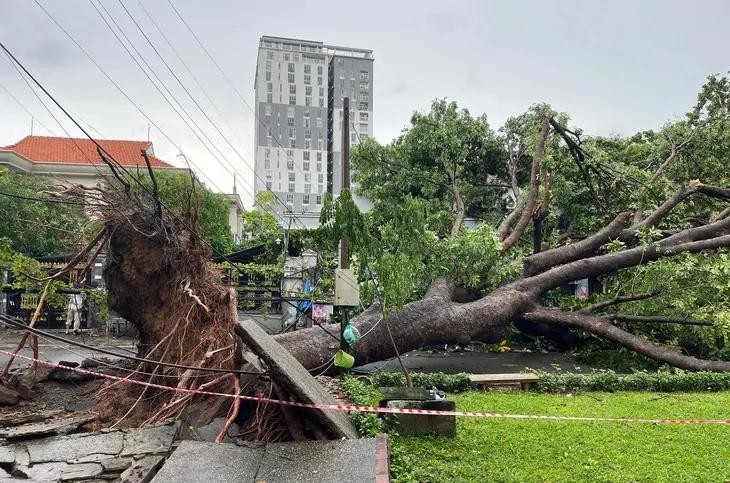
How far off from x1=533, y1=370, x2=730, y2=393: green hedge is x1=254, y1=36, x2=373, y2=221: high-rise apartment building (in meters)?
62.2

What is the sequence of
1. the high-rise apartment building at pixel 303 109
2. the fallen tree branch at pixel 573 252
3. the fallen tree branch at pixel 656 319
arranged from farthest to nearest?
the high-rise apartment building at pixel 303 109
the fallen tree branch at pixel 573 252
the fallen tree branch at pixel 656 319

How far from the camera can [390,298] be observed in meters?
6.63

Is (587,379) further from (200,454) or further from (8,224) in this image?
(8,224)

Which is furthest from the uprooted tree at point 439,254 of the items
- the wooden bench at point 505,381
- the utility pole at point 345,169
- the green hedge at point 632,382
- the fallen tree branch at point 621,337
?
the wooden bench at point 505,381

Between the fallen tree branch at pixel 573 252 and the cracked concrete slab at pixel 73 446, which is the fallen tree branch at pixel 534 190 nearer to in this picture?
the fallen tree branch at pixel 573 252

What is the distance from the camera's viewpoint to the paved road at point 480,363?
33.2 feet

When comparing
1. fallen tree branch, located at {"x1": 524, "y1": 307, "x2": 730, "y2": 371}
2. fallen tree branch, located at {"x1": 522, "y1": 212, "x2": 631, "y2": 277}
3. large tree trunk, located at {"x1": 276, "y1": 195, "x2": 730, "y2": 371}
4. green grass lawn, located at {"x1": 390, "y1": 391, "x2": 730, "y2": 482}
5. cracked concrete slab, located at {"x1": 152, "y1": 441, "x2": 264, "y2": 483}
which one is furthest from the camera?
fallen tree branch, located at {"x1": 522, "y1": 212, "x2": 631, "y2": 277}

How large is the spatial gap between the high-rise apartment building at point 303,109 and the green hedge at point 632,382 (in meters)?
62.2

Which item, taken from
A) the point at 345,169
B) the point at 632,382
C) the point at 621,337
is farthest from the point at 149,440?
the point at 621,337

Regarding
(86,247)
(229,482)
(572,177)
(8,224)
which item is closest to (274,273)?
(86,247)

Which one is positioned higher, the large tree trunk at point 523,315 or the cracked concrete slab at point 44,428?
the large tree trunk at point 523,315

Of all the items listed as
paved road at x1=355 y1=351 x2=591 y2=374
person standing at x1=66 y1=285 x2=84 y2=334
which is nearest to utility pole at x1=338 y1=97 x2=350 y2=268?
paved road at x1=355 y1=351 x2=591 y2=374

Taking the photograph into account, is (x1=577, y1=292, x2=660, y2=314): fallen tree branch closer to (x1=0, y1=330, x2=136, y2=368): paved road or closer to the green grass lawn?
the green grass lawn

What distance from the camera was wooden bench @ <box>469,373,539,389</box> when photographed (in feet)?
26.2
